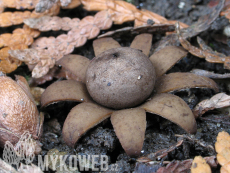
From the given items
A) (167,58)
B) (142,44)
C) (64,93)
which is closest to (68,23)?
(142,44)

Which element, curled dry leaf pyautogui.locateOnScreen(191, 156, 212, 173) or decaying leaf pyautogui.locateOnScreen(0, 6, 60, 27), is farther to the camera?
decaying leaf pyautogui.locateOnScreen(0, 6, 60, 27)

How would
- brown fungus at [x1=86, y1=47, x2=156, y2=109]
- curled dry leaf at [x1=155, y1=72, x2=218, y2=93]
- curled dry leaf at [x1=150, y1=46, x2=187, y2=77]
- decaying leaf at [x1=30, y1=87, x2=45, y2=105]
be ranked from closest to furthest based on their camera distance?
brown fungus at [x1=86, y1=47, x2=156, y2=109]
curled dry leaf at [x1=155, y1=72, x2=218, y2=93]
curled dry leaf at [x1=150, y1=46, x2=187, y2=77]
decaying leaf at [x1=30, y1=87, x2=45, y2=105]

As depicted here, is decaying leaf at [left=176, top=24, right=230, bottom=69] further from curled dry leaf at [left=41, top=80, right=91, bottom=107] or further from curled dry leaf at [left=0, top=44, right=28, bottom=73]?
curled dry leaf at [left=0, top=44, right=28, bottom=73]

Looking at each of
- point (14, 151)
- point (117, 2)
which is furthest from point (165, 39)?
point (14, 151)

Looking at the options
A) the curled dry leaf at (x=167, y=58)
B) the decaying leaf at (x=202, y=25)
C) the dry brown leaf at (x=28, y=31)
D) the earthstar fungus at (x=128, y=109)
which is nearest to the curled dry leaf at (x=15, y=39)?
the dry brown leaf at (x=28, y=31)

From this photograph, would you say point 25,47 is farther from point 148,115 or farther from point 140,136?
point 140,136

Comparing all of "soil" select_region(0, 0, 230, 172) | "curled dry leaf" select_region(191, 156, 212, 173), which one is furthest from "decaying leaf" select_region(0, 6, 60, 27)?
"curled dry leaf" select_region(191, 156, 212, 173)
